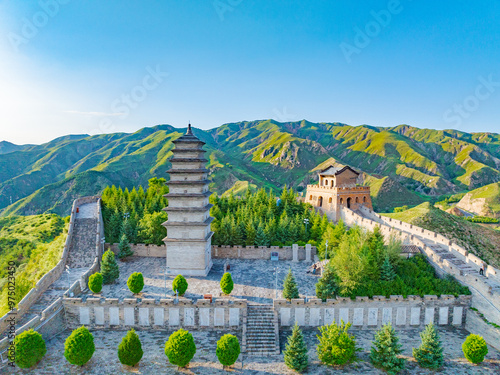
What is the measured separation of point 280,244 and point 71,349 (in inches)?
939

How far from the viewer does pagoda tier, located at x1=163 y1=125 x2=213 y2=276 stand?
3045 cm

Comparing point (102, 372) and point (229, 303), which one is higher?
point (229, 303)

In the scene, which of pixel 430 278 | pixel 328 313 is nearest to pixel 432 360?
pixel 328 313

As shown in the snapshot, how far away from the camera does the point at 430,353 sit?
18.3 m

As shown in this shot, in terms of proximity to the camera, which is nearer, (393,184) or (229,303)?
(229,303)

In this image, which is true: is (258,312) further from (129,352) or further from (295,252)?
(295,252)

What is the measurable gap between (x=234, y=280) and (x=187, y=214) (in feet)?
27.0

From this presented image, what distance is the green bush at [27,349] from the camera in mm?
17391

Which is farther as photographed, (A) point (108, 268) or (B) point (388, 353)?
(A) point (108, 268)

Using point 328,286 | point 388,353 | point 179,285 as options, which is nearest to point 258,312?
point 328,286

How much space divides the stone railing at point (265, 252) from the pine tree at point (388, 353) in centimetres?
1611

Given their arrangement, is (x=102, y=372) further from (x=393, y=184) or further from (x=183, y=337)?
(x=393, y=184)

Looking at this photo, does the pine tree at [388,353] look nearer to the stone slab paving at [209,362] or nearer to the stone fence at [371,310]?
the stone slab paving at [209,362]

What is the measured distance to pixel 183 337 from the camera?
18016mm
